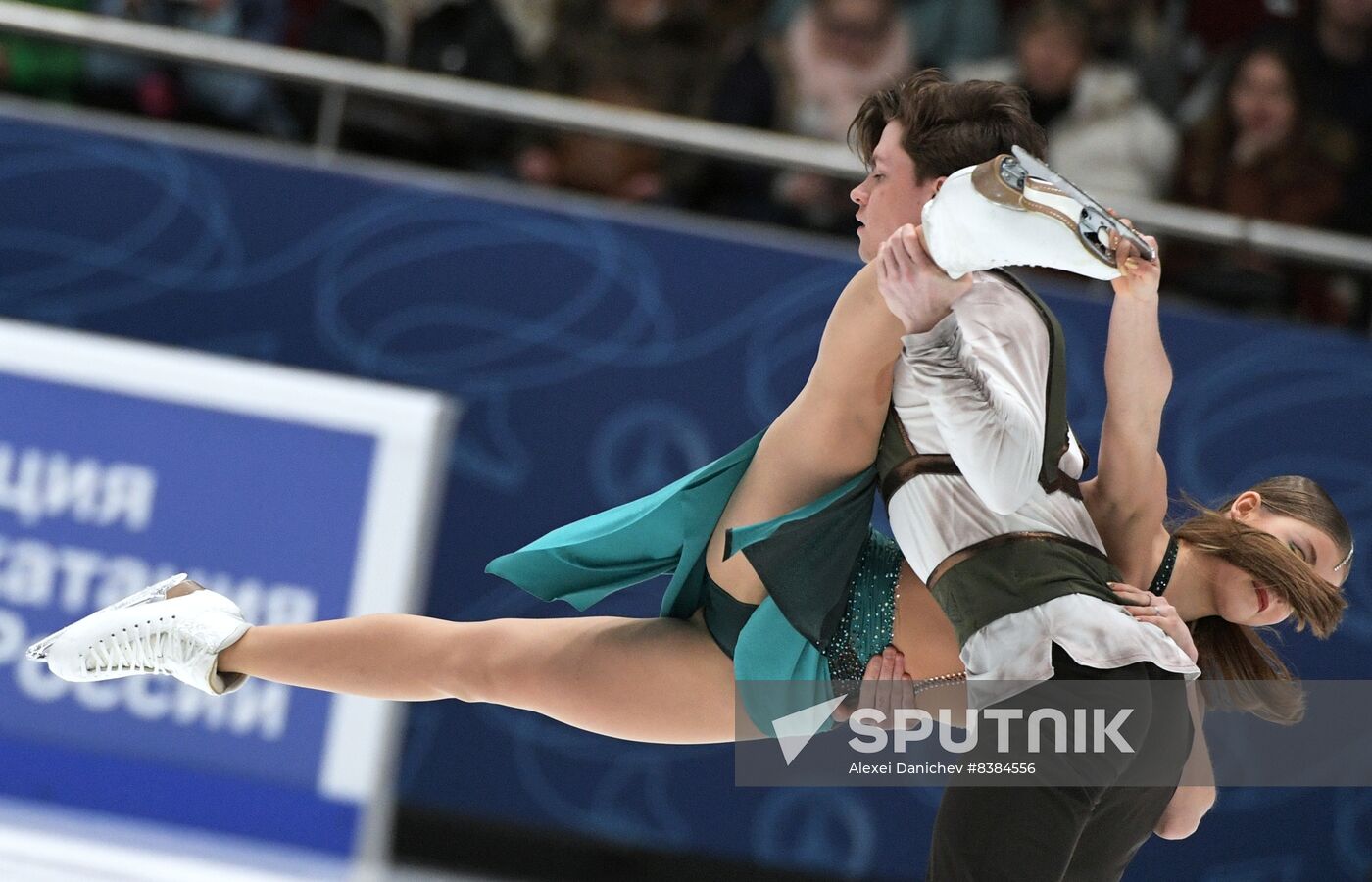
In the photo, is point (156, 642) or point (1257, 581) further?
point (156, 642)

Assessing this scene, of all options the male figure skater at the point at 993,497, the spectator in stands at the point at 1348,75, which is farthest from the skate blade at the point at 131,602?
the spectator in stands at the point at 1348,75

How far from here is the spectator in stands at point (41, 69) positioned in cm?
443

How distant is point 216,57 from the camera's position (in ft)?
13.5

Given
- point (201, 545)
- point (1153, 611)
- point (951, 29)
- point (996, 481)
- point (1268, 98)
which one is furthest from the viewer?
point (951, 29)

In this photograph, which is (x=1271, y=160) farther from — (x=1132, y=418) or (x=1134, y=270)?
(x=1134, y=270)

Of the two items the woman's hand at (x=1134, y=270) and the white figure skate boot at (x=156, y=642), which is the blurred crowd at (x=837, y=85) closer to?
the white figure skate boot at (x=156, y=642)

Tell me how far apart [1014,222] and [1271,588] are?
25.2 inches

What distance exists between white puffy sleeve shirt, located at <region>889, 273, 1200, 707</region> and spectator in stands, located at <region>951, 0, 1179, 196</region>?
245 centimetres

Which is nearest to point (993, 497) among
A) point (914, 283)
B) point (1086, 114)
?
point (914, 283)

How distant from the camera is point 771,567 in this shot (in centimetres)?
216

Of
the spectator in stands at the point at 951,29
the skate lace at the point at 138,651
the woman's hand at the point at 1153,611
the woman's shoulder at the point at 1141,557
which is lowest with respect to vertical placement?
the woman's hand at the point at 1153,611

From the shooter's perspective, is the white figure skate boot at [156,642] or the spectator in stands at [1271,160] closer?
the white figure skate boot at [156,642]

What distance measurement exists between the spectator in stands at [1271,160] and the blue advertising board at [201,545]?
6.78 feet

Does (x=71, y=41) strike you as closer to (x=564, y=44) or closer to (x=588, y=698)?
(x=564, y=44)
